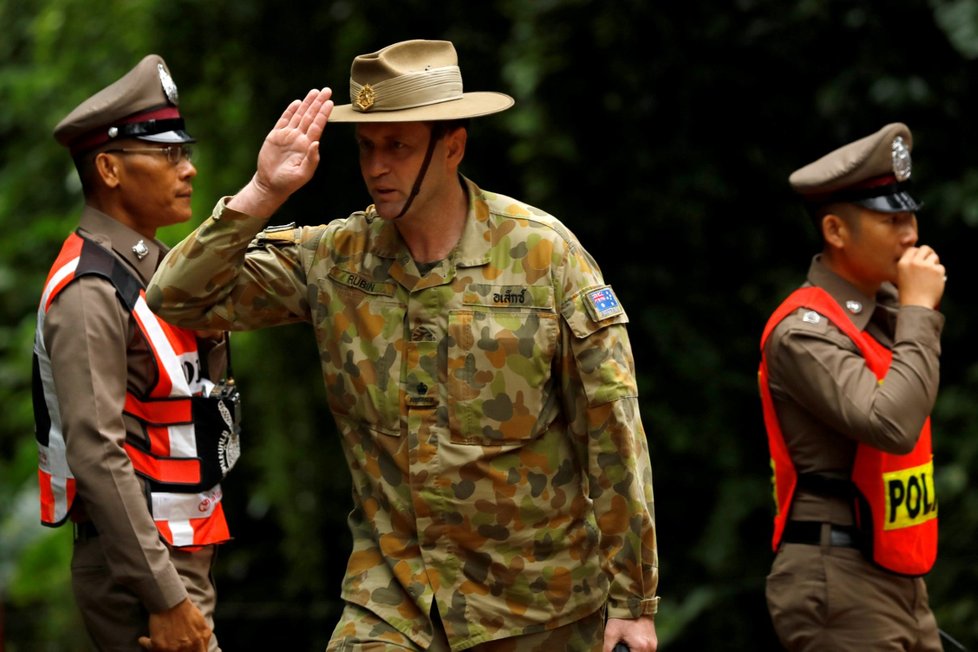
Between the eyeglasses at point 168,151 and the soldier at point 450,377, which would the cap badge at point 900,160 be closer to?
the soldier at point 450,377

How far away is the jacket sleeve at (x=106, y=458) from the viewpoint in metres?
3.88

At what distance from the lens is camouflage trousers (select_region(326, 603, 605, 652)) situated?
12.3 ft

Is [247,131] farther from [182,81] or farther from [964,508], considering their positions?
[964,508]

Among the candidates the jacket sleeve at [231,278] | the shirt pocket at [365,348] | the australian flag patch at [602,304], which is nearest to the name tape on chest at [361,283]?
the shirt pocket at [365,348]

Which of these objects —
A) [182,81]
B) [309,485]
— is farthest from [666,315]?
[182,81]

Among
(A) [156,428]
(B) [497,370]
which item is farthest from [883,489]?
(A) [156,428]

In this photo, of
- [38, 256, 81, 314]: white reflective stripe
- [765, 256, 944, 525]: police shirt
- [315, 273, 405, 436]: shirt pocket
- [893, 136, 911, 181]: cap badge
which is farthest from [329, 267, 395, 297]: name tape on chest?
[893, 136, 911, 181]: cap badge

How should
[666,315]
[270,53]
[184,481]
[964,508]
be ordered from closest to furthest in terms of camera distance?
[184,481], [964,508], [666,315], [270,53]

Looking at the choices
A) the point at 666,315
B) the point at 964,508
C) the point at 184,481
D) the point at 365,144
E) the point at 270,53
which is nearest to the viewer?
the point at 365,144

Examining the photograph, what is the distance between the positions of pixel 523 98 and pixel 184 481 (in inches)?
127

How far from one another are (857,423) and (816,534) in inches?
16.0

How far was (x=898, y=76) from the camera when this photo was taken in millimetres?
6820

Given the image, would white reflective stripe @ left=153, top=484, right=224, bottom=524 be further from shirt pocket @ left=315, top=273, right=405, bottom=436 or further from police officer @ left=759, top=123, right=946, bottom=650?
police officer @ left=759, top=123, right=946, bottom=650

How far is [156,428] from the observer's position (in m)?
4.14
